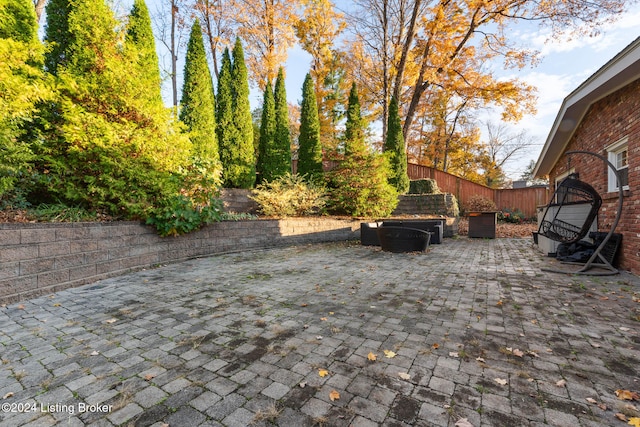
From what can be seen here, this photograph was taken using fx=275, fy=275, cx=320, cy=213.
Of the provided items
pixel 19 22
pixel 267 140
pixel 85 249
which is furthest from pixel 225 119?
pixel 85 249

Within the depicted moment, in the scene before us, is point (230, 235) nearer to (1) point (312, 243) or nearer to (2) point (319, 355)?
(1) point (312, 243)

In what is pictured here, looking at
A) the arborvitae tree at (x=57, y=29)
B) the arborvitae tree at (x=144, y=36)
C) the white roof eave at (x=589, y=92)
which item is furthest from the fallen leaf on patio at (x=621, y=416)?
the arborvitae tree at (x=57, y=29)

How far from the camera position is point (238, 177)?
372 inches

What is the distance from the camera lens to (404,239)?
643 centimetres

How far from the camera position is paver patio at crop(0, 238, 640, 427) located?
4.81 feet

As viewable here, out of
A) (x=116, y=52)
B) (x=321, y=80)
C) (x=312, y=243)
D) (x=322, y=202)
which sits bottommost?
(x=312, y=243)

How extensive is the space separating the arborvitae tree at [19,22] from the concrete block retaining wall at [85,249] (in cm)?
342

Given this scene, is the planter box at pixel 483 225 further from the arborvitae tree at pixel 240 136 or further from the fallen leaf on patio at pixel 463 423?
the fallen leaf on patio at pixel 463 423

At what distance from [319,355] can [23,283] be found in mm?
3626

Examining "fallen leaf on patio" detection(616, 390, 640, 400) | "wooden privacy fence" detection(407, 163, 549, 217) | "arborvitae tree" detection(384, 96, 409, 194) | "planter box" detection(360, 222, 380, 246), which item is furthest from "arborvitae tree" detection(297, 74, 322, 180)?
"fallen leaf on patio" detection(616, 390, 640, 400)

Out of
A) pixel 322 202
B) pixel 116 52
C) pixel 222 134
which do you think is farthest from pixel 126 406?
pixel 222 134

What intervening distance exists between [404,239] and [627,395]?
490 centimetres

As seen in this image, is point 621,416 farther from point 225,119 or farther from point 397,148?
point 397,148

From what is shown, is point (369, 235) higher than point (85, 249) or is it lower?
lower
